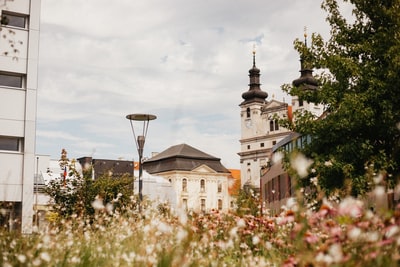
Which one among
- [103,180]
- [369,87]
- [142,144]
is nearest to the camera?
[369,87]

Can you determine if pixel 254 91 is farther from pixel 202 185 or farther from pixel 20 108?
pixel 20 108

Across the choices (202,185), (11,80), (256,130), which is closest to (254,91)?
(256,130)

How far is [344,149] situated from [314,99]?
2.32 metres

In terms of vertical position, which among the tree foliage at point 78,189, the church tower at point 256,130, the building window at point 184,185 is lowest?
the tree foliage at point 78,189

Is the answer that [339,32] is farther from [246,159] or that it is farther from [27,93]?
[246,159]

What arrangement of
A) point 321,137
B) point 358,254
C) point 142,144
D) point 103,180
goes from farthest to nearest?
1. point 103,180
2. point 142,144
3. point 321,137
4. point 358,254

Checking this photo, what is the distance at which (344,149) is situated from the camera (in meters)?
16.6

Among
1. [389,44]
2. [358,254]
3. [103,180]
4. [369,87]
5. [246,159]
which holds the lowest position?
[358,254]

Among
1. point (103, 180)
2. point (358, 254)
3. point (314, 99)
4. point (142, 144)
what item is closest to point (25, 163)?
point (103, 180)

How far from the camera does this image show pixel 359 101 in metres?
16.4

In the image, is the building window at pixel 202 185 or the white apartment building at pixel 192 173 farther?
the building window at pixel 202 185

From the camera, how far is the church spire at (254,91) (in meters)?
113

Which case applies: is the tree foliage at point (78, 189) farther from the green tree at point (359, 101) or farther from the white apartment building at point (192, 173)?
the white apartment building at point (192, 173)

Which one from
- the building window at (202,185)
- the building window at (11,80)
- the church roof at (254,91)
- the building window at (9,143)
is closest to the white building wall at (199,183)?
the building window at (202,185)
